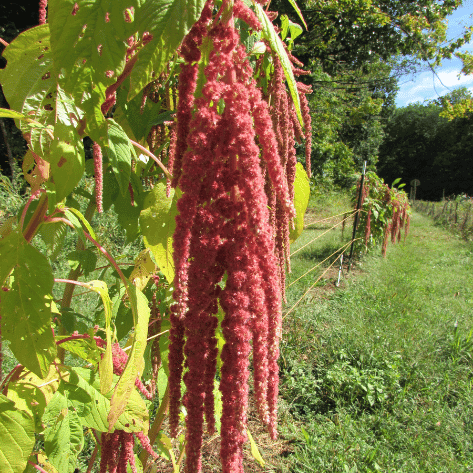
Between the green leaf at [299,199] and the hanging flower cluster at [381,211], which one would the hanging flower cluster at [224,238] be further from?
the hanging flower cluster at [381,211]

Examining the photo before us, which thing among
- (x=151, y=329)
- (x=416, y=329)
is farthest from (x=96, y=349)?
(x=416, y=329)

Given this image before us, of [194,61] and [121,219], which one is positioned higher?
[194,61]

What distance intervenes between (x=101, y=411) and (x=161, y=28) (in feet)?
2.91

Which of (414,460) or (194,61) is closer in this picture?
(194,61)

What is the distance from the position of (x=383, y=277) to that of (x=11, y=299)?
287 inches

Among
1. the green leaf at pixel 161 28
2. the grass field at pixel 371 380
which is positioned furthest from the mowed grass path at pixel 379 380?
the green leaf at pixel 161 28

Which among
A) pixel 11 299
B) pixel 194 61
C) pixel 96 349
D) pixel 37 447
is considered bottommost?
pixel 37 447

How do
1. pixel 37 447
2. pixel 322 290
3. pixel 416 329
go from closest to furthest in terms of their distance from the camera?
pixel 37 447 → pixel 416 329 → pixel 322 290

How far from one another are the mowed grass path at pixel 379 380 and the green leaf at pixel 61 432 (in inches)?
88.4

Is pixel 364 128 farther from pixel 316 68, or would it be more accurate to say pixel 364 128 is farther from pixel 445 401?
pixel 445 401

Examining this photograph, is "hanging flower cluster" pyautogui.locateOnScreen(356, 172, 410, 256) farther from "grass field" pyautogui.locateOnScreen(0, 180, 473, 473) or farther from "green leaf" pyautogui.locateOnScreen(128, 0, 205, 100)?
"green leaf" pyautogui.locateOnScreen(128, 0, 205, 100)

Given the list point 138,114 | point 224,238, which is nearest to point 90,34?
point 224,238

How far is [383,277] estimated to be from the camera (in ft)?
23.5

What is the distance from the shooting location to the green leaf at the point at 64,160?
62 centimetres
